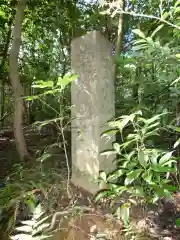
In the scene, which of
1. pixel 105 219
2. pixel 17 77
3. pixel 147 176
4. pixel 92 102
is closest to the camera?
pixel 147 176

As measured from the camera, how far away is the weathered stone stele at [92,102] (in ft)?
7.77

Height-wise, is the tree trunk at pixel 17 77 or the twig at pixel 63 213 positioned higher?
the tree trunk at pixel 17 77

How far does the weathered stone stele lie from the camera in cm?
237

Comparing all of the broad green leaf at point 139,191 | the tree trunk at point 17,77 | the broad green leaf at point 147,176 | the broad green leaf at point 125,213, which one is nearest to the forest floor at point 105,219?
the broad green leaf at point 125,213

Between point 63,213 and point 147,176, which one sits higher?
point 147,176

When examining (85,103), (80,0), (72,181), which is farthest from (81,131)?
(80,0)

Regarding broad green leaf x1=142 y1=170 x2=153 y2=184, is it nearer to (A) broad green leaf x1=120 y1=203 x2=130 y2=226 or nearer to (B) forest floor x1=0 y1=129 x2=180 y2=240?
(A) broad green leaf x1=120 y1=203 x2=130 y2=226

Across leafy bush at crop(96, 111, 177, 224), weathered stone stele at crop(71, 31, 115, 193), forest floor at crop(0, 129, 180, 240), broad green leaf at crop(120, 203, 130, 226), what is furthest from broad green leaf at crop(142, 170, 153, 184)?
weathered stone stele at crop(71, 31, 115, 193)

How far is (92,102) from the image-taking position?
2.41m

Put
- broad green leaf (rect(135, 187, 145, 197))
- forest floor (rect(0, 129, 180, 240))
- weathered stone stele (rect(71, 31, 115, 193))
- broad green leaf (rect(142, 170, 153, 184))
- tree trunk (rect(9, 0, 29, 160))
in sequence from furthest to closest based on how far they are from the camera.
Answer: tree trunk (rect(9, 0, 29, 160)) → weathered stone stele (rect(71, 31, 115, 193)) → forest floor (rect(0, 129, 180, 240)) → broad green leaf (rect(135, 187, 145, 197)) → broad green leaf (rect(142, 170, 153, 184))

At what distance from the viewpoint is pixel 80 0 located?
4230mm

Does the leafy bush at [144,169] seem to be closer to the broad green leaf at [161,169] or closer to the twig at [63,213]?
the broad green leaf at [161,169]

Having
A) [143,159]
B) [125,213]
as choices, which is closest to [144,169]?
[143,159]

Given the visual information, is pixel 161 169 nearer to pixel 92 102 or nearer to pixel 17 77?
pixel 92 102
